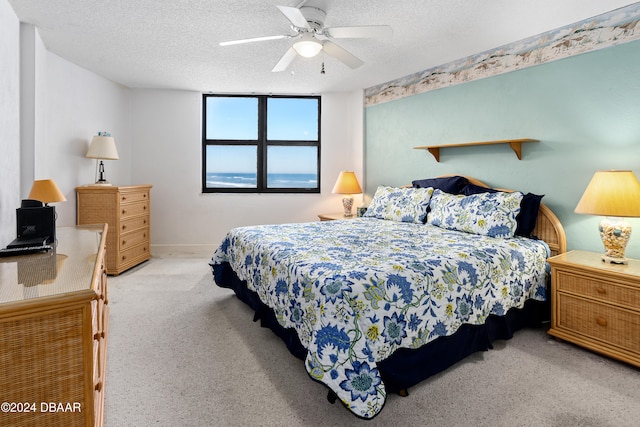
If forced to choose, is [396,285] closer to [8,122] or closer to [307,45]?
[307,45]

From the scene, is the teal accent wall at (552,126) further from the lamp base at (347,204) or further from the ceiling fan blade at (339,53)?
the ceiling fan blade at (339,53)

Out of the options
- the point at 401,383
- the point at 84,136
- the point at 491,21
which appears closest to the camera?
the point at 401,383

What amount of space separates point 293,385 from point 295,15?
7.27 feet

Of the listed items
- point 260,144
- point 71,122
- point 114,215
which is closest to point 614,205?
point 260,144

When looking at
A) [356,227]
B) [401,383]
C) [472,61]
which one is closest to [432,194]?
[356,227]

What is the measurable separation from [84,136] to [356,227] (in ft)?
11.2

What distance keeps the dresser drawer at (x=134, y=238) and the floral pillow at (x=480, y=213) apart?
3.44m

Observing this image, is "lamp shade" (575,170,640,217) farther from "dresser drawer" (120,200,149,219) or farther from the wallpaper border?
"dresser drawer" (120,200,149,219)

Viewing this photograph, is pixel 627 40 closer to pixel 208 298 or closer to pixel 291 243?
pixel 291 243

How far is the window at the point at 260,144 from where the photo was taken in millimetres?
5238

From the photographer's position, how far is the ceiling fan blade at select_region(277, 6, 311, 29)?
6.88 feet

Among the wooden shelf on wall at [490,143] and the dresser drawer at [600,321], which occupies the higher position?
the wooden shelf on wall at [490,143]

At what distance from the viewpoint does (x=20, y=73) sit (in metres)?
2.92

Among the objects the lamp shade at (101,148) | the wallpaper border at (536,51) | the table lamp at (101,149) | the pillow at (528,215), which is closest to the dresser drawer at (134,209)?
the table lamp at (101,149)
